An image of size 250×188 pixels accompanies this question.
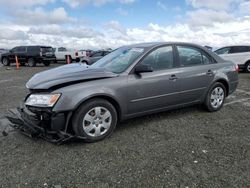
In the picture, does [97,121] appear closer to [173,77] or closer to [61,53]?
[173,77]

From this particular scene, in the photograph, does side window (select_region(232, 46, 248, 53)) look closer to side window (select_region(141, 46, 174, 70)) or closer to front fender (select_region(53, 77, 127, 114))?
side window (select_region(141, 46, 174, 70))

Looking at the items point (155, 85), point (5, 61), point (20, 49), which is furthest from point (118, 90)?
point (5, 61)

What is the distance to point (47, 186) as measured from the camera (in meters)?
2.74

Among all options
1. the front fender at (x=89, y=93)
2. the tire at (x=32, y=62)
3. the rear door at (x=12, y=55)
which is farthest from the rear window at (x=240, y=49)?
the rear door at (x=12, y=55)

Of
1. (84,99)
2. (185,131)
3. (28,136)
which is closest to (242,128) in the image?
(185,131)

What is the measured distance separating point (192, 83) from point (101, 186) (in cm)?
298

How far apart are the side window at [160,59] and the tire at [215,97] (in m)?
1.25

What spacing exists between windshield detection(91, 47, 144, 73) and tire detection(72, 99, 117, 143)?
0.74 m

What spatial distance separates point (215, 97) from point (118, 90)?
257 centimetres

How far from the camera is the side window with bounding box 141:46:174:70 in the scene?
444 cm

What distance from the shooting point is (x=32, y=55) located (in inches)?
795

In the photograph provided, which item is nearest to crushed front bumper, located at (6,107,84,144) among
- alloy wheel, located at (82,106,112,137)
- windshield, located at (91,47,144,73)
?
alloy wheel, located at (82,106,112,137)

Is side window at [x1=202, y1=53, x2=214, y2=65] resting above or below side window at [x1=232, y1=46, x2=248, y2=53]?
below

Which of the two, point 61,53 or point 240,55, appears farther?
point 61,53
